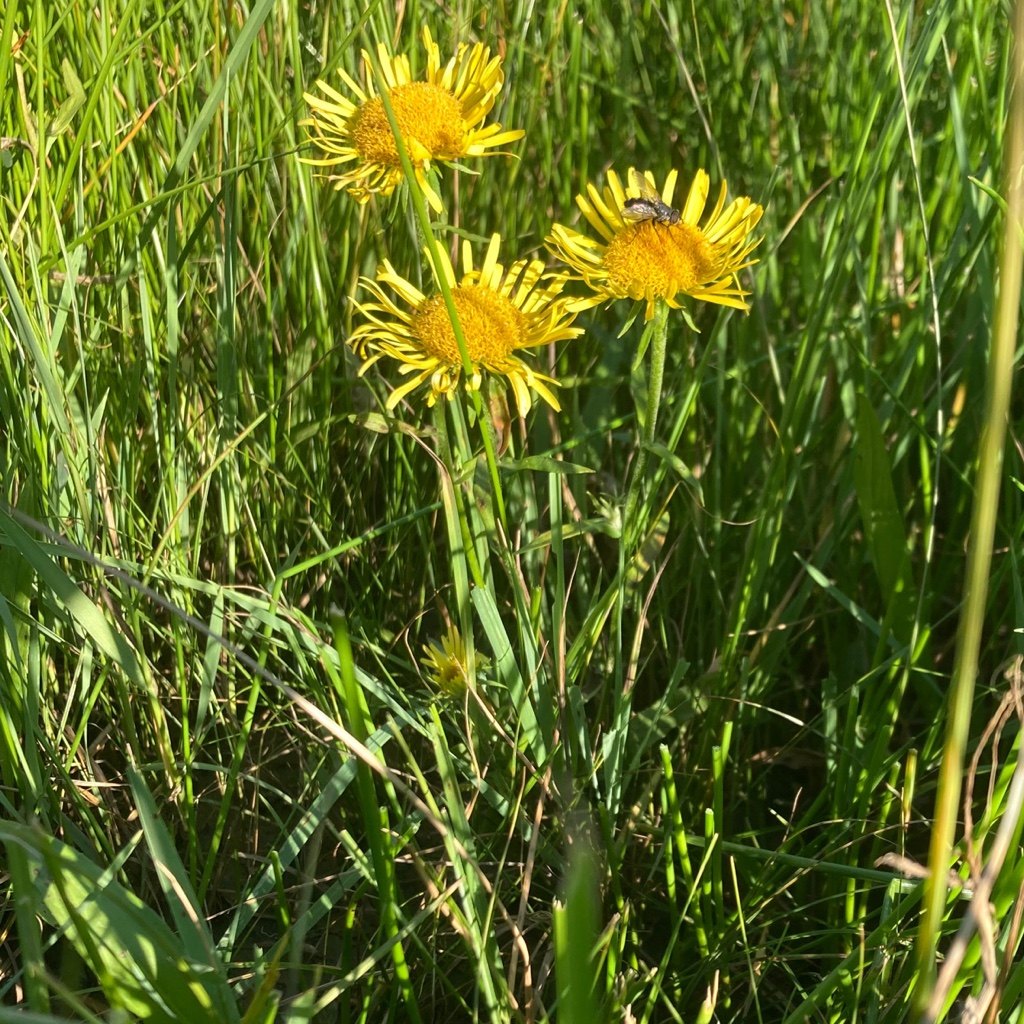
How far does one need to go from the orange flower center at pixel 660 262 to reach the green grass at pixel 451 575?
7cm

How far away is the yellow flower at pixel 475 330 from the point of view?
0.77 metres

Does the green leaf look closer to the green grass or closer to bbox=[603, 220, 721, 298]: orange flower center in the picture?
the green grass

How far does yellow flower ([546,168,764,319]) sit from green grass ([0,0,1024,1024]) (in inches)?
2.6

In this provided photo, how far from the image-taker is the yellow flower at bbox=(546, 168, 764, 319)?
2.57 feet

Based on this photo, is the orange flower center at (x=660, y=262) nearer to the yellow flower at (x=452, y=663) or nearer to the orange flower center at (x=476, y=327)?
the orange flower center at (x=476, y=327)

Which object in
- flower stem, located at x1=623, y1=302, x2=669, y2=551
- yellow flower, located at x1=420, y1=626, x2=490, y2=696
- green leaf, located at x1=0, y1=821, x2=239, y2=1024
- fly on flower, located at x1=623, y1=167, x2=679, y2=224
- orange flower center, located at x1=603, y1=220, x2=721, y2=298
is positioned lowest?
green leaf, located at x1=0, y1=821, x2=239, y2=1024

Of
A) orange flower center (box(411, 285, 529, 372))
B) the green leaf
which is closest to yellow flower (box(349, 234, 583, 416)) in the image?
orange flower center (box(411, 285, 529, 372))

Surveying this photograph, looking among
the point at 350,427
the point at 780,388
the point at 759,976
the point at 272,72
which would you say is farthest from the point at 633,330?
the point at 759,976

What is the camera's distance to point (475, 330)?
2.58 ft

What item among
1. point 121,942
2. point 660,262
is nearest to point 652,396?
point 660,262

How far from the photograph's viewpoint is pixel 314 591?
943 millimetres

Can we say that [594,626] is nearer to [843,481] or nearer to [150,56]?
[843,481]

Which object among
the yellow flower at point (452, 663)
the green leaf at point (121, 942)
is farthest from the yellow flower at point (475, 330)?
the green leaf at point (121, 942)

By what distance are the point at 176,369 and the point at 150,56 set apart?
332mm
